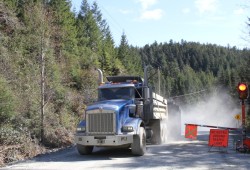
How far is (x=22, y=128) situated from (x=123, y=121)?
5463 mm

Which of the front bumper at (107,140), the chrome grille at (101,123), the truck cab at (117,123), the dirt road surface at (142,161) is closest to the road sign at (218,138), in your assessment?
the dirt road surface at (142,161)

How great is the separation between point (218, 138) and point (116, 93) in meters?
4.95

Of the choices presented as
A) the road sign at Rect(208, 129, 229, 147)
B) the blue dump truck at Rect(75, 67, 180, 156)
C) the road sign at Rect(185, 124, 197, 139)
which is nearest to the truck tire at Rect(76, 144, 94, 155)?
the blue dump truck at Rect(75, 67, 180, 156)

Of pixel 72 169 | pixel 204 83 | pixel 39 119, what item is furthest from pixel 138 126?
pixel 204 83

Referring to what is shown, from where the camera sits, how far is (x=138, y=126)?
534 inches

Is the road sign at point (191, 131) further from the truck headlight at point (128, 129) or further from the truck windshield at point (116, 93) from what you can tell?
the truck headlight at point (128, 129)

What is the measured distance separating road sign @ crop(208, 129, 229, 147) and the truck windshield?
406cm

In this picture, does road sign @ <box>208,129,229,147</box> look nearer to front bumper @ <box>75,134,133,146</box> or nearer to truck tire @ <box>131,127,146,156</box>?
truck tire @ <box>131,127,146,156</box>

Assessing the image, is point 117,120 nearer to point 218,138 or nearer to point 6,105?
point 218,138

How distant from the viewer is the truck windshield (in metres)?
15.1

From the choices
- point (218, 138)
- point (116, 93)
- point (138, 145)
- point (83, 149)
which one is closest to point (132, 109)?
point (116, 93)

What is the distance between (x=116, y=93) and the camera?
15.2 meters

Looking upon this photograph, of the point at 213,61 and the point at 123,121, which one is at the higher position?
the point at 213,61

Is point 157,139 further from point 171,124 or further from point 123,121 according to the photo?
point 171,124
